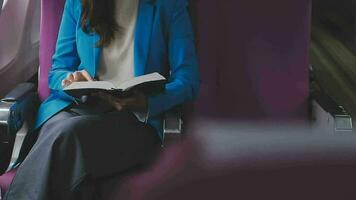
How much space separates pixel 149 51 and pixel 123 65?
91 mm

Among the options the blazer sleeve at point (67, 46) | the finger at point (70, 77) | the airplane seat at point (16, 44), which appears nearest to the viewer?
the finger at point (70, 77)

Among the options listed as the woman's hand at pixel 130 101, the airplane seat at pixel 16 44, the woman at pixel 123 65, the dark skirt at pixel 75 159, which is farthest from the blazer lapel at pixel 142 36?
the airplane seat at pixel 16 44

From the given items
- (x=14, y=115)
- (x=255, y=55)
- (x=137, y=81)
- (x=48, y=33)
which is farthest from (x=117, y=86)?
(x=255, y=55)

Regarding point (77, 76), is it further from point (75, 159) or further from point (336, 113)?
point (336, 113)

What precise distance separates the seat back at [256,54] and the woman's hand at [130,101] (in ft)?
1.07

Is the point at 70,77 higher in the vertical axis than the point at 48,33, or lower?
lower

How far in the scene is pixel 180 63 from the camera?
1.53 metres

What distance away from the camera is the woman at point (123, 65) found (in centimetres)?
137

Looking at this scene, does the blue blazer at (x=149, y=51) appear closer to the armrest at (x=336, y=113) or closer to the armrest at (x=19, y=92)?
the armrest at (x=19, y=92)

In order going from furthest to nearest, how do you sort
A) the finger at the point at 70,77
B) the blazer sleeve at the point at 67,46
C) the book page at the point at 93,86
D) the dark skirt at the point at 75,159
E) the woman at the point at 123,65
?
the blazer sleeve at the point at 67,46 → the finger at the point at 70,77 → the woman at the point at 123,65 → the book page at the point at 93,86 → the dark skirt at the point at 75,159

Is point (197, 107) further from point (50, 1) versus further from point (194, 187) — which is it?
point (194, 187)

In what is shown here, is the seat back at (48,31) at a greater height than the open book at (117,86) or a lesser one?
greater

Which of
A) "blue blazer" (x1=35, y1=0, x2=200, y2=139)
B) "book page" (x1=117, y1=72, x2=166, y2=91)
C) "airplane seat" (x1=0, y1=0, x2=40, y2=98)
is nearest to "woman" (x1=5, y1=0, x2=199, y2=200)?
"blue blazer" (x1=35, y1=0, x2=200, y2=139)

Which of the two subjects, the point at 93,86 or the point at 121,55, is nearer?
the point at 93,86
